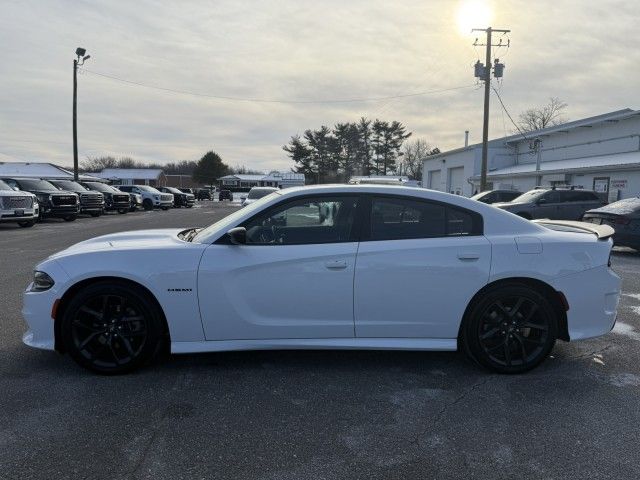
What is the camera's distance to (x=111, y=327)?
151 inches

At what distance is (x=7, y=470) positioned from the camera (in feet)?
8.61

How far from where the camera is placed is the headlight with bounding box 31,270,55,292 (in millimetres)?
3824

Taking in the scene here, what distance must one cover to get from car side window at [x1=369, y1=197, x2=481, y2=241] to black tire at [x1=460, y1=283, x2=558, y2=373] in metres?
0.58

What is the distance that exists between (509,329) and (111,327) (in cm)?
313

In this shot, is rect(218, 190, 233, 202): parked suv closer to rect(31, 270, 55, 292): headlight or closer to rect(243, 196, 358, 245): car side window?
rect(31, 270, 55, 292): headlight

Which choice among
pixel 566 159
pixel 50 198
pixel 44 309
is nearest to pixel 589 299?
pixel 44 309

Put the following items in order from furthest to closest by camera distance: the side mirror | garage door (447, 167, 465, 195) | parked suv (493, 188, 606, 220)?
garage door (447, 167, 465, 195) → parked suv (493, 188, 606, 220) → the side mirror

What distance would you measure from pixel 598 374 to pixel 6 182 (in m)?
21.6

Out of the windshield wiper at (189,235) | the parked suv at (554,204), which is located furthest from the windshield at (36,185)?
the windshield wiper at (189,235)

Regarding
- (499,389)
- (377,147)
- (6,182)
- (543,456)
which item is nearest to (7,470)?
(543,456)

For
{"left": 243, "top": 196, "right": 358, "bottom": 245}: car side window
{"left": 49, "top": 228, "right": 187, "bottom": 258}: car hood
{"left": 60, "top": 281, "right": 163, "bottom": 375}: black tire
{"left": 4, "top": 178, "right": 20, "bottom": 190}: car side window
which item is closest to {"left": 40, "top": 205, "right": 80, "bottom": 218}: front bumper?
{"left": 4, "top": 178, "right": 20, "bottom": 190}: car side window

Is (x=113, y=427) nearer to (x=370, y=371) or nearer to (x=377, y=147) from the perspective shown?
(x=370, y=371)

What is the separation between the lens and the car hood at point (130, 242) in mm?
3980

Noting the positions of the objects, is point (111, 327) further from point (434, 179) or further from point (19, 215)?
point (434, 179)
